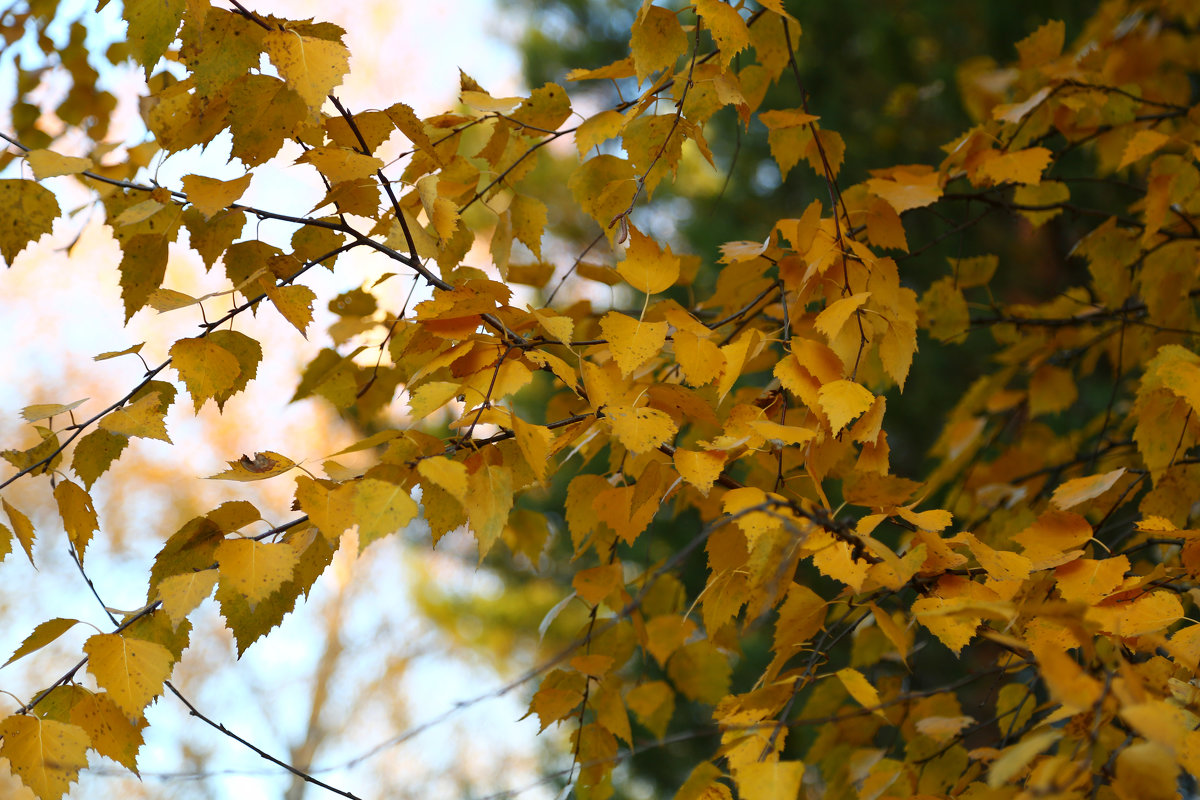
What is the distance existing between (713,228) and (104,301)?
383 centimetres

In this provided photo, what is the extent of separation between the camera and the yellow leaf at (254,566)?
1.82 feet

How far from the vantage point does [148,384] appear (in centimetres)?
72

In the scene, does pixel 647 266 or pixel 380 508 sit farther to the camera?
pixel 647 266

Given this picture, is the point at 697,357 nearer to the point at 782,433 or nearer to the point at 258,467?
the point at 782,433

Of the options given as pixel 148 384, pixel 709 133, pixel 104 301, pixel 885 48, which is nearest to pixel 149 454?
pixel 104 301

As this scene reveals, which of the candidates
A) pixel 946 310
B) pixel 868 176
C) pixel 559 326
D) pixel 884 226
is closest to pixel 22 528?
pixel 559 326

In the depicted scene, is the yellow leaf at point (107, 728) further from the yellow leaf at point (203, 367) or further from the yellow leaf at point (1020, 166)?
the yellow leaf at point (1020, 166)

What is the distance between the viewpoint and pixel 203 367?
26.4 inches

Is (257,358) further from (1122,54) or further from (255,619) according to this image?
(1122,54)

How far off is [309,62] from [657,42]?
31cm

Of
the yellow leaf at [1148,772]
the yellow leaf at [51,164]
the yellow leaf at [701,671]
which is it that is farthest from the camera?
the yellow leaf at [701,671]

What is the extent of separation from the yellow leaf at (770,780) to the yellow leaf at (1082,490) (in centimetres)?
48

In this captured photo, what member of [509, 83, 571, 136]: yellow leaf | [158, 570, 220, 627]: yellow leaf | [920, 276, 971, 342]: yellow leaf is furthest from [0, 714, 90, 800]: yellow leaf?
[920, 276, 971, 342]: yellow leaf

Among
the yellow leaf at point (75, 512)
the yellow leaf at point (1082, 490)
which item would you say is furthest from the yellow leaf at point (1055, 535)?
the yellow leaf at point (75, 512)
